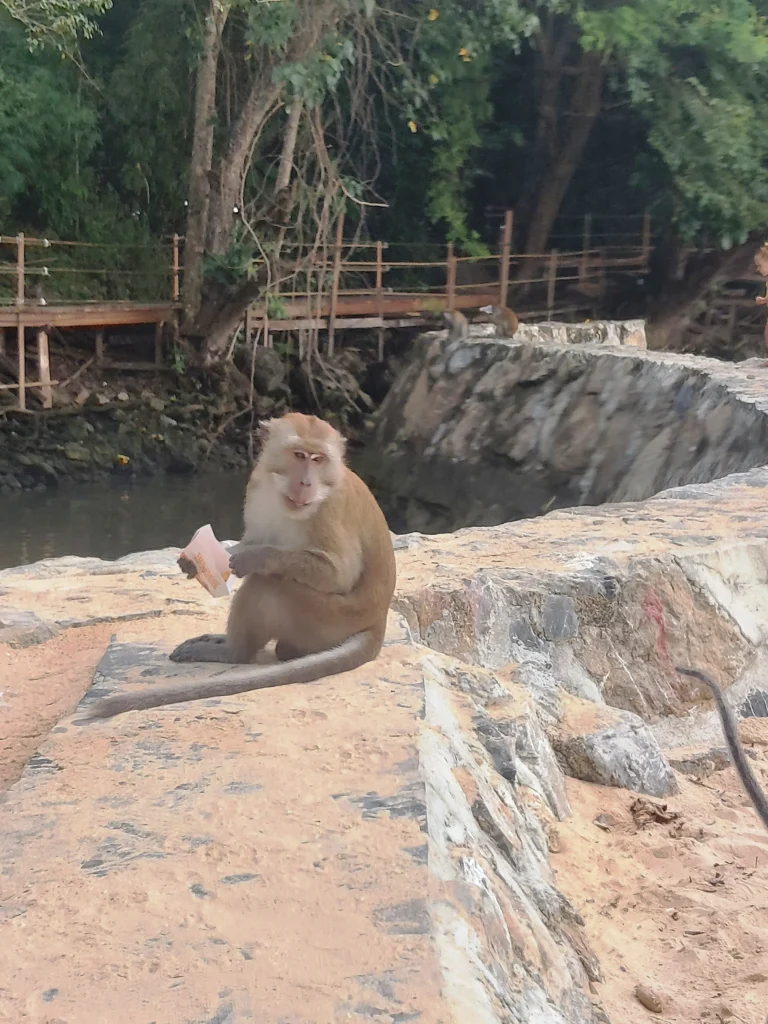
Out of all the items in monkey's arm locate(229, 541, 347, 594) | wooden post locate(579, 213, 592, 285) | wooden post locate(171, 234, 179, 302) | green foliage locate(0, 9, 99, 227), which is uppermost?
green foliage locate(0, 9, 99, 227)

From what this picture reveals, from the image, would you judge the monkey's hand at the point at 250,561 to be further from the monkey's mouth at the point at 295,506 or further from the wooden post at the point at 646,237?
the wooden post at the point at 646,237

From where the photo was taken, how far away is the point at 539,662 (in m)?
4.09

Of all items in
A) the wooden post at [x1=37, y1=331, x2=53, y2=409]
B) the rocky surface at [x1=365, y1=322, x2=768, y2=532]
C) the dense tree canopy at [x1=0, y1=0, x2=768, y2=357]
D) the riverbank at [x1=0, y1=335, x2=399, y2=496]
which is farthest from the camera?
the riverbank at [x1=0, y1=335, x2=399, y2=496]

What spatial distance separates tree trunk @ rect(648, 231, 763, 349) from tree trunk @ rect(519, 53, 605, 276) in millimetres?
2474

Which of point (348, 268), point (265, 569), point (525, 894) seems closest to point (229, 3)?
point (348, 268)

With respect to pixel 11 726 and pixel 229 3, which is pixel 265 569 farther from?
pixel 229 3

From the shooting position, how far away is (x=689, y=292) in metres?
19.0

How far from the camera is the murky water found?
37.1ft

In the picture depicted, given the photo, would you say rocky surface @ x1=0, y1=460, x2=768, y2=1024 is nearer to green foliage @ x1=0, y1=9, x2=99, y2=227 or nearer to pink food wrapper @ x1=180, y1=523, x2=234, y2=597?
pink food wrapper @ x1=180, y1=523, x2=234, y2=597

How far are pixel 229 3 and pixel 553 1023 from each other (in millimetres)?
11023

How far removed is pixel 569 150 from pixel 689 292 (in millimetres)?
3336

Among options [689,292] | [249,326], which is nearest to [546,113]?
[689,292]

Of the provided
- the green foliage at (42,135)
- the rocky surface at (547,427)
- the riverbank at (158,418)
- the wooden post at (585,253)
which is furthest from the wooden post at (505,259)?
the green foliage at (42,135)

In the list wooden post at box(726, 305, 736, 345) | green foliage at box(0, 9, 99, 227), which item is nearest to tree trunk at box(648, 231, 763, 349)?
wooden post at box(726, 305, 736, 345)
